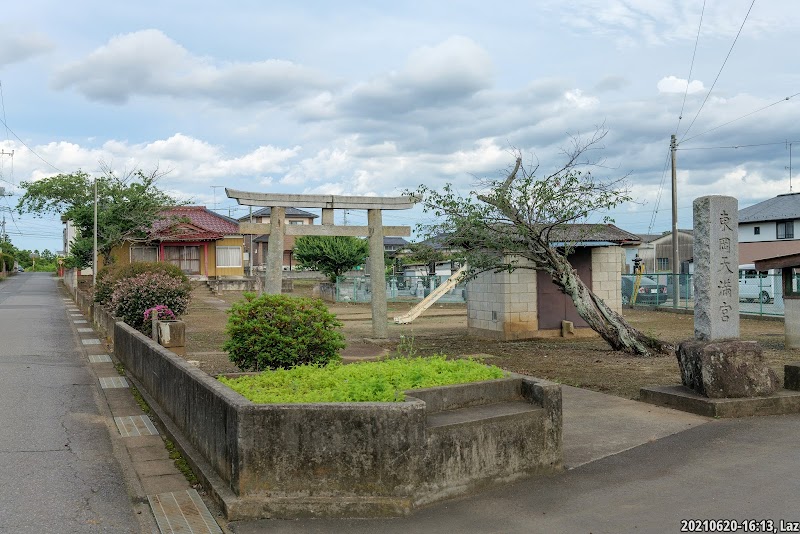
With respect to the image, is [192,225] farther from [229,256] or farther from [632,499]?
[632,499]

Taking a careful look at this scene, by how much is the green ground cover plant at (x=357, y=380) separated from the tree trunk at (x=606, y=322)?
26.5 feet

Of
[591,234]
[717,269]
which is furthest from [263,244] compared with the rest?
[717,269]

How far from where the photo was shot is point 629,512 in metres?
5.31

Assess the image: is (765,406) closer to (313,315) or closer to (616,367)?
(616,367)

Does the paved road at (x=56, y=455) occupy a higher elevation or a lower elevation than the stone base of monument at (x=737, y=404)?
lower

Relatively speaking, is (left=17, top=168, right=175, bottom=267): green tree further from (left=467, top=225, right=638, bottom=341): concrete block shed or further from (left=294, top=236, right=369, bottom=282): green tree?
(left=467, top=225, right=638, bottom=341): concrete block shed

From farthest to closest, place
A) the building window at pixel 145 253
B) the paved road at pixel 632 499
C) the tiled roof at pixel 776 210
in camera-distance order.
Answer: the tiled roof at pixel 776 210 → the building window at pixel 145 253 → the paved road at pixel 632 499

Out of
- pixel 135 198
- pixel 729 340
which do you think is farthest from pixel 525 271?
pixel 135 198

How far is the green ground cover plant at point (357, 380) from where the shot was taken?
5.85 meters

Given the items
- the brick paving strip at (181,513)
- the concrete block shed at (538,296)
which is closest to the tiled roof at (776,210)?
the concrete block shed at (538,296)

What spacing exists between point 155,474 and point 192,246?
1730 inches

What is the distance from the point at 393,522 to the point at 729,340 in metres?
5.94

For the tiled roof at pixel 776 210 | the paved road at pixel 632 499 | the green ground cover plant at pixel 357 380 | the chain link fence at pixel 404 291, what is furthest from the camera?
the tiled roof at pixel 776 210

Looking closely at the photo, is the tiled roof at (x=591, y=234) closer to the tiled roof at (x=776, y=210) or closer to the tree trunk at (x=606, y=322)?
the tree trunk at (x=606, y=322)
